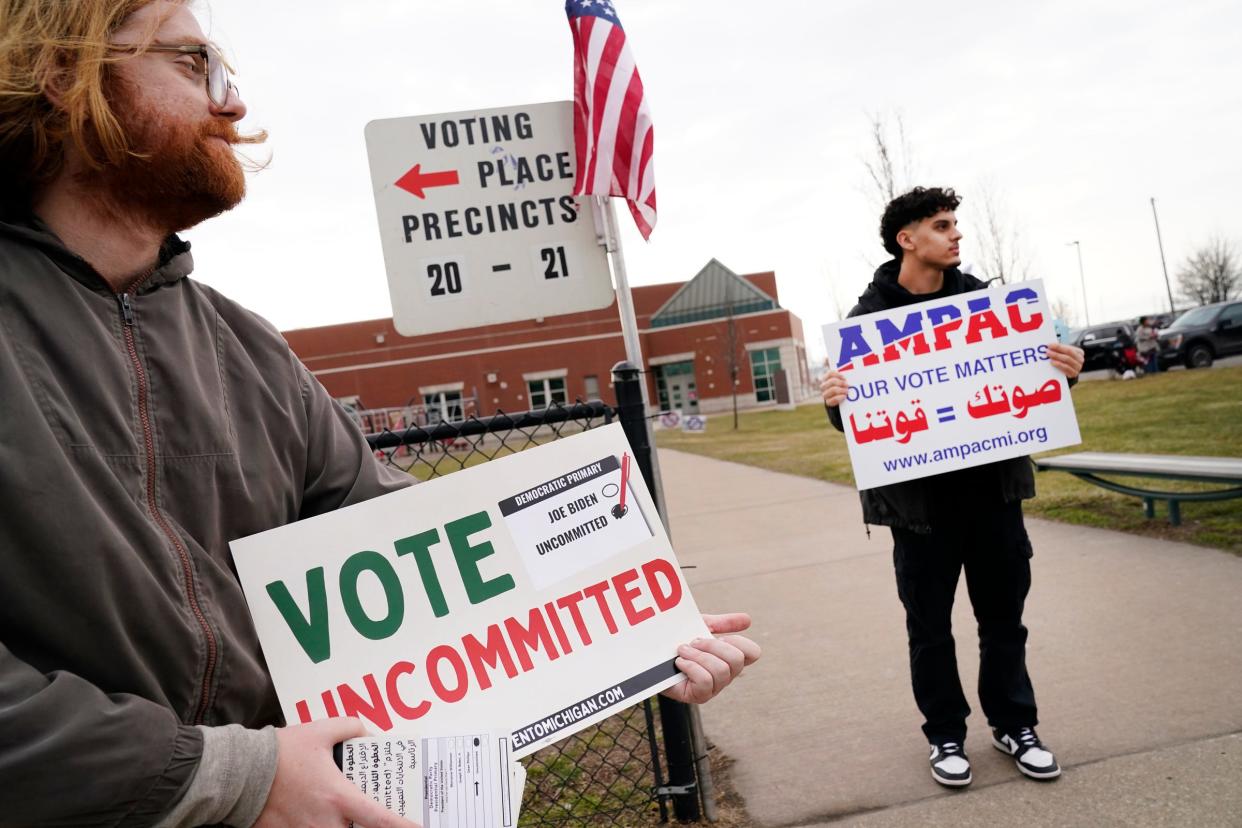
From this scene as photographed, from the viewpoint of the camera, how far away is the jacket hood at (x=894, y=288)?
3580 millimetres

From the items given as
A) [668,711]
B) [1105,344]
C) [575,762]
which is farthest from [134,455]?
[1105,344]

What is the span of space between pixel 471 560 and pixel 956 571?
2414mm

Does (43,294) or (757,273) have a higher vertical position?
(757,273)

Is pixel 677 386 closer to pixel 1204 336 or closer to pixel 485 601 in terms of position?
pixel 1204 336

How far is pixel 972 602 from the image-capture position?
3.35 metres

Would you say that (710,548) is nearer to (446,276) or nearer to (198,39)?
(446,276)

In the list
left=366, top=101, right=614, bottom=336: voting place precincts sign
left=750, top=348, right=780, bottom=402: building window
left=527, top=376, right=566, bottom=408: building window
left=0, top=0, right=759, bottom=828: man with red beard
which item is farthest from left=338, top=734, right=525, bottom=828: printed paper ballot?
left=750, top=348, right=780, bottom=402: building window

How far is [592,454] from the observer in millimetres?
1759

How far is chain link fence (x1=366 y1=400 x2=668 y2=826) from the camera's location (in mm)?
2912

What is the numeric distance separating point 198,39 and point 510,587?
1.11 metres

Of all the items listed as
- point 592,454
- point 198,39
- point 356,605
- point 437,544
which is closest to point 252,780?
point 356,605

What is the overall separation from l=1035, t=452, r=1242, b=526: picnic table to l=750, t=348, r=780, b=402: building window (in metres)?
41.3

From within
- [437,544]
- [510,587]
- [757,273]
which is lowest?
[510,587]

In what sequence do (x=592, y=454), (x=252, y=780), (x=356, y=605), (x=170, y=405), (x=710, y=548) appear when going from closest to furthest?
(x=252, y=780)
(x=170, y=405)
(x=356, y=605)
(x=592, y=454)
(x=710, y=548)
